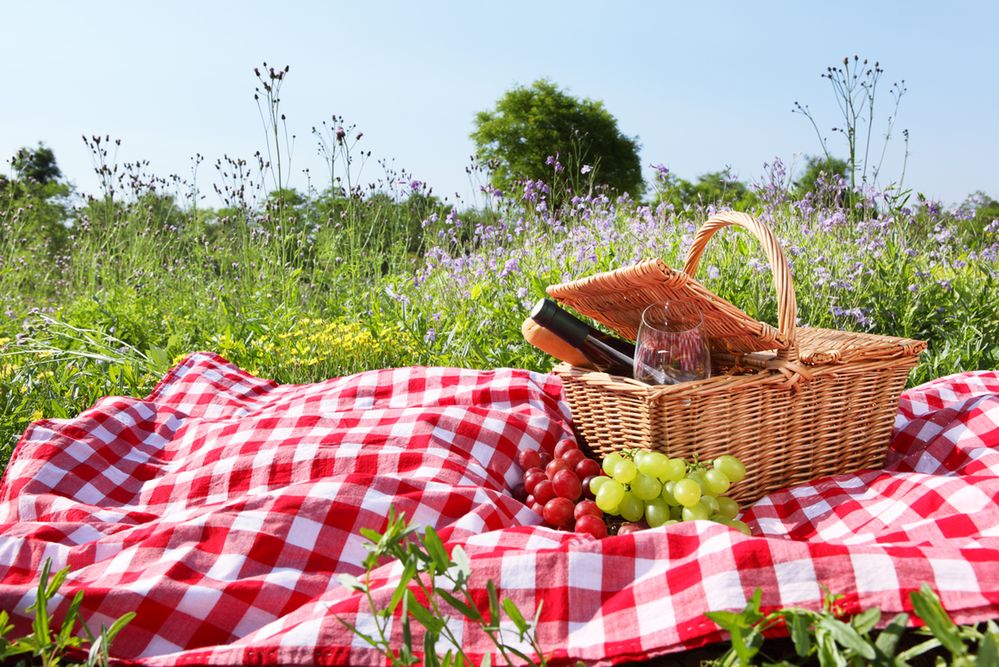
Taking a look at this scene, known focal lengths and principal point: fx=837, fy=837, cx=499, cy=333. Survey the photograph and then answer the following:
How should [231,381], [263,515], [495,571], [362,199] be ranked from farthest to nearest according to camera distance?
[362,199], [231,381], [263,515], [495,571]

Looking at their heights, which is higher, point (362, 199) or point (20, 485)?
point (362, 199)

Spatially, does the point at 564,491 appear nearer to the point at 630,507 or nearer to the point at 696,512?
the point at 630,507

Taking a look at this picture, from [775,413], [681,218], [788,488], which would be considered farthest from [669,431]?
[681,218]

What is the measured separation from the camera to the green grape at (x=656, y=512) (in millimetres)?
1790

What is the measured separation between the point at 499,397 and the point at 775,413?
0.78m

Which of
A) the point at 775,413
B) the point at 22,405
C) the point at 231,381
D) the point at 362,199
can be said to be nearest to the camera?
the point at 775,413

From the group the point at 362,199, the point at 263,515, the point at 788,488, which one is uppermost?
the point at 362,199

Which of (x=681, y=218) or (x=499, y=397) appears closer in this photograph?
(x=499, y=397)

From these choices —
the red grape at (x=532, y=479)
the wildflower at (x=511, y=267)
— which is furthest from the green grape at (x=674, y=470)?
the wildflower at (x=511, y=267)

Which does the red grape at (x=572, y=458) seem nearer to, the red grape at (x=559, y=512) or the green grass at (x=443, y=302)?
the red grape at (x=559, y=512)

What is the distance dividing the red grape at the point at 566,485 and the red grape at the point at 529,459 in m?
0.21

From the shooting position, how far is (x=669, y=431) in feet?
6.29

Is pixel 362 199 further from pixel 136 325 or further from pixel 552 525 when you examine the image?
pixel 552 525

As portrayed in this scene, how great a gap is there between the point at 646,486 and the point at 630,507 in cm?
6
